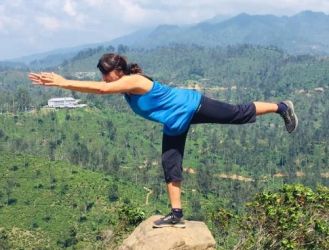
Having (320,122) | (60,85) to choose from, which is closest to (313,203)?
(60,85)

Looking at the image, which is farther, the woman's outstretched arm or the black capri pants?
the black capri pants

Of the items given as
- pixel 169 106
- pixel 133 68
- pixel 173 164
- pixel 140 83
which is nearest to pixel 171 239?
pixel 173 164

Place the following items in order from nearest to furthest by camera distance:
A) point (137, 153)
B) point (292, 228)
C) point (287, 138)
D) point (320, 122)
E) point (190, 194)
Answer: point (292, 228)
point (190, 194)
point (137, 153)
point (287, 138)
point (320, 122)

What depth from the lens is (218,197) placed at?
270ft

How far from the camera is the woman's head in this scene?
7.33 meters

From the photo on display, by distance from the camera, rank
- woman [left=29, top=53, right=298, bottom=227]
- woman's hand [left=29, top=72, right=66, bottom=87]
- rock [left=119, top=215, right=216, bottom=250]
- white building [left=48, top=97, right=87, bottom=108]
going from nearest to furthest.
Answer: woman's hand [left=29, top=72, right=66, bottom=87] < woman [left=29, top=53, right=298, bottom=227] < rock [left=119, top=215, right=216, bottom=250] < white building [left=48, top=97, right=87, bottom=108]

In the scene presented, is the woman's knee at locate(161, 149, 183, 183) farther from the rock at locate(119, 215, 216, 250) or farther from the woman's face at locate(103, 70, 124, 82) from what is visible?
the woman's face at locate(103, 70, 124, 82)

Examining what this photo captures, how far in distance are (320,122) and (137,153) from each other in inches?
2834

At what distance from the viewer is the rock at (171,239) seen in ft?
27.7

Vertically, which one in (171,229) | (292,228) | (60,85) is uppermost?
(60,85)

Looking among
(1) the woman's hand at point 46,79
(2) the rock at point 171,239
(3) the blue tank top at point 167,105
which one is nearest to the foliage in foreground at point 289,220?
(2) the rock at point 171,239

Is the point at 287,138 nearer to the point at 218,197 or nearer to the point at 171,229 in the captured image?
the point at 218,197

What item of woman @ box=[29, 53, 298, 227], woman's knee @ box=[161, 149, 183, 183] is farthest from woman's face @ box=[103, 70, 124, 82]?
woman's knee @ box=[161, 149, 183, 183]

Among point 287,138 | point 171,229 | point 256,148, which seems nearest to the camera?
point 171,229
